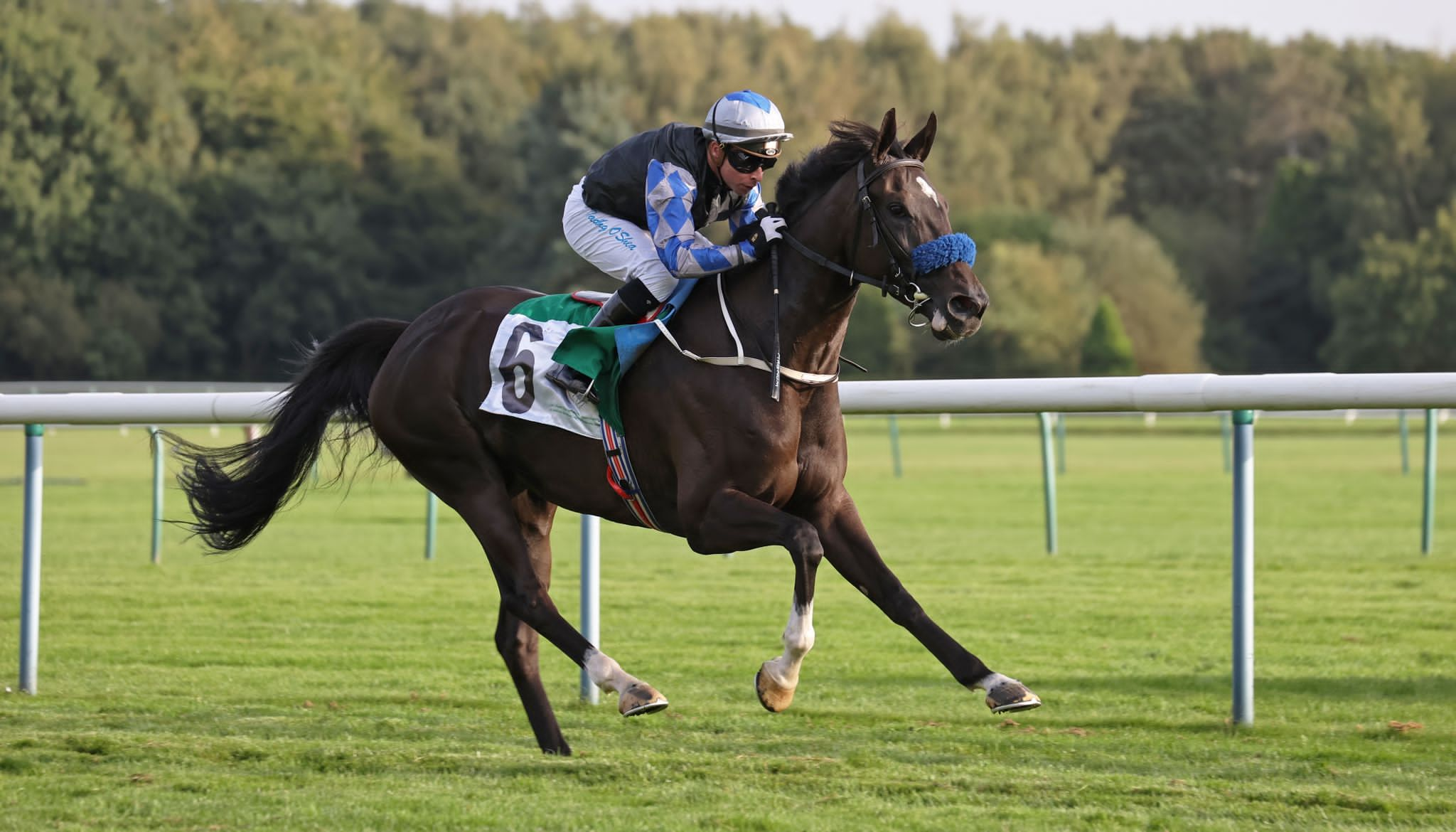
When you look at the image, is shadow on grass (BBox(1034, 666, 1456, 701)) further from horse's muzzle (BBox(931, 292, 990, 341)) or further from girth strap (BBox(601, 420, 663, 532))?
horse's muzzle (BBox(931, 292, 990, 341))

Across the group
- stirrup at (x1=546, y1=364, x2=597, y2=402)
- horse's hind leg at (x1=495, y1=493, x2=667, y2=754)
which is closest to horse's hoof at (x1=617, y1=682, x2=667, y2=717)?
horse's hind leg at (x1=495, y1=493, x2=667, y2=754)

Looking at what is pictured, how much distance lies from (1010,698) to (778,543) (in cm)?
75

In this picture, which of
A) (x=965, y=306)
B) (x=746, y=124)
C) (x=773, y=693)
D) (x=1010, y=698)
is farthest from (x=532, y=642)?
(x=965, y=306)

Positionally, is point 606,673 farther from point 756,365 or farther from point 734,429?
point 756,365

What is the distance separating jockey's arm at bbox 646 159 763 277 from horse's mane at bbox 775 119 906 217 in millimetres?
236

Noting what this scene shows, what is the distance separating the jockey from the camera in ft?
15.5

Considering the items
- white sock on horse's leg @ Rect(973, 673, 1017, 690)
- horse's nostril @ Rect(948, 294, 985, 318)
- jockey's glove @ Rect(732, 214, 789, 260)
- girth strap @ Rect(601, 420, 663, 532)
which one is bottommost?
white sock on horse's leg @ Rect(973, 673, 1017, 690)

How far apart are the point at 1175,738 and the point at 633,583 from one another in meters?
5.63

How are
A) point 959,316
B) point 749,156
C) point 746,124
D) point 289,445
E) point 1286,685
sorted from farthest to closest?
point 1286,685 → point 289,445 → point 749,156 → point 746,124 → point 959,316

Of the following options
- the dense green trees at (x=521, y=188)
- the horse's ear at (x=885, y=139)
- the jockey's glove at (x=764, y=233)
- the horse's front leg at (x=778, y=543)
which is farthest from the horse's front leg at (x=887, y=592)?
the dense green trees at (x=521, y=188)

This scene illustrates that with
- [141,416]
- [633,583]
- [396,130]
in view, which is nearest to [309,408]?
[141,416]

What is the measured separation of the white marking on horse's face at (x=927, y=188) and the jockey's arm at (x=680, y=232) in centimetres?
55

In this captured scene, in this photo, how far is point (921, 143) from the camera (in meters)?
4.62

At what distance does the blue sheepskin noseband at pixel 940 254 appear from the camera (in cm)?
431
